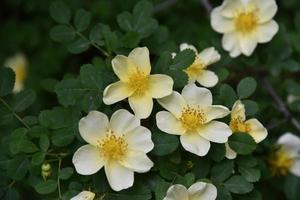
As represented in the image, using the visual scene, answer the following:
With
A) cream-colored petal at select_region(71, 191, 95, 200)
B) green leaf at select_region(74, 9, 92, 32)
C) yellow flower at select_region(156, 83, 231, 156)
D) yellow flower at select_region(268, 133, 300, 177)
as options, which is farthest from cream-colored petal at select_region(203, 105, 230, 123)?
green leaf at select_region(74, 9, 92, 32)

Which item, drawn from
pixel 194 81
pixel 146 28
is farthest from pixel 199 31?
pixel 194 81

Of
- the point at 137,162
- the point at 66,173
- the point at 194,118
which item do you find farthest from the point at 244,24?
the point at 66,173

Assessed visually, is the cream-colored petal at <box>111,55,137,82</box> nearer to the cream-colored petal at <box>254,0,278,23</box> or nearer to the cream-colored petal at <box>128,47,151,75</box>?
the cream-colored petal at <box>128,47,151,75</box>

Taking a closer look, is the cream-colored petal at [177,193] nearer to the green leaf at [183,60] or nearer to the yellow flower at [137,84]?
the yellow flower at [137,84]

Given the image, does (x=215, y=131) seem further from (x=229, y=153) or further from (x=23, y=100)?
(x=23, y=100)

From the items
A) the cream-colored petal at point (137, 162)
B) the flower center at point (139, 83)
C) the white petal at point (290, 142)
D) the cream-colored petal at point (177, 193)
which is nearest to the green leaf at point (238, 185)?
the cream-colored petal at point (177, 193)

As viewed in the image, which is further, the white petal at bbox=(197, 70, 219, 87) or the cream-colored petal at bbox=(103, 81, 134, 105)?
the white petal at bbox=(197, 70, 219, 87)

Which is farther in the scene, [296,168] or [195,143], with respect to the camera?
[296,168]
